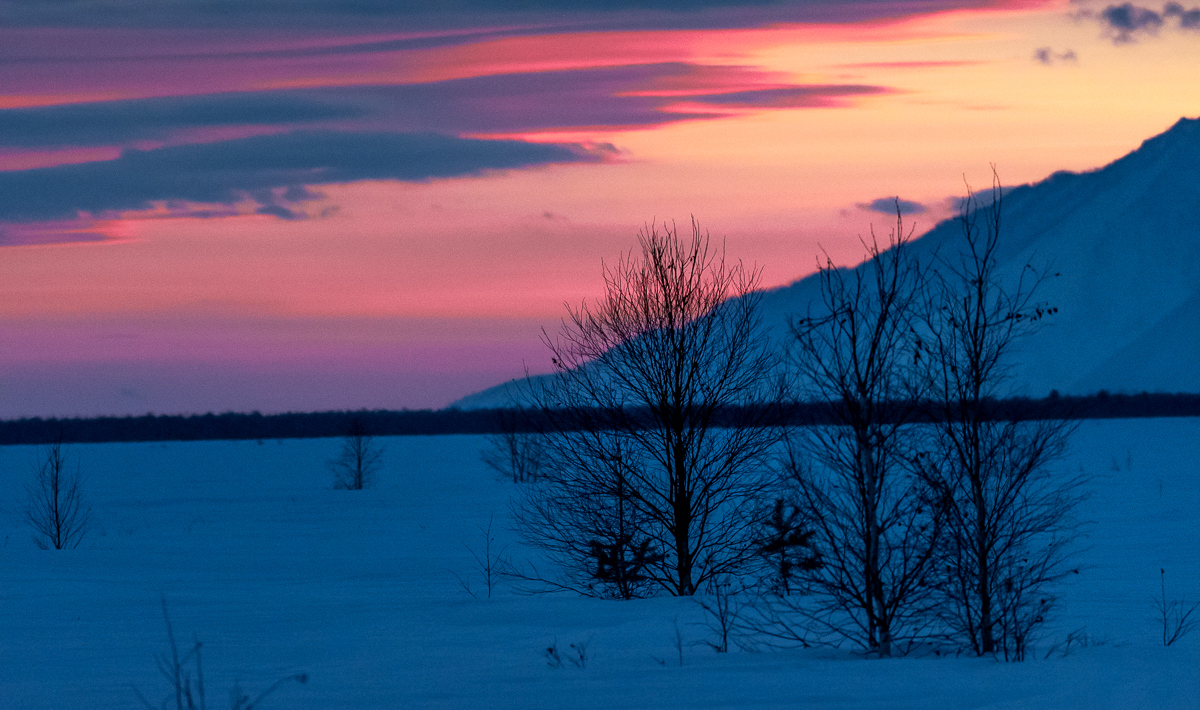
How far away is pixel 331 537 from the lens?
29.9m

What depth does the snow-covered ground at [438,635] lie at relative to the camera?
9438 mm

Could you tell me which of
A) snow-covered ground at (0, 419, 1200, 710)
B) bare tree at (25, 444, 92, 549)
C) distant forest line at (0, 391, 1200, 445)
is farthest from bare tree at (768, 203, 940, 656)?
distant forest line at (0, 391, 1200, 445)

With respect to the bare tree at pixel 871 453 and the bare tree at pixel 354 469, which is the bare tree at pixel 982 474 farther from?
the bare tree at pixel 354 469

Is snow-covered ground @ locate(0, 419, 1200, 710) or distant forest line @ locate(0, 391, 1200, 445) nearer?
snow-covered ground @ locate(0, 419, 1200, 710)

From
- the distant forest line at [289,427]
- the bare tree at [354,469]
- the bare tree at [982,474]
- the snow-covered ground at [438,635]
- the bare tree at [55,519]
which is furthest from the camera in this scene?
the distant forest line at [289,427]

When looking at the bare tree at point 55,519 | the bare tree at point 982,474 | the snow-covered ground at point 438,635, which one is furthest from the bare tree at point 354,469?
the bare tree at point 982,474

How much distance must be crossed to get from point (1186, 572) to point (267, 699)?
15594 millimetres

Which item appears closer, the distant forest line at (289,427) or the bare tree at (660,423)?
the bare tree at (660,423)

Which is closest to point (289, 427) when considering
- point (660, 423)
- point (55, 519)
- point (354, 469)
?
point (354, 469)

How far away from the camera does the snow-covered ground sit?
9438 millimetres

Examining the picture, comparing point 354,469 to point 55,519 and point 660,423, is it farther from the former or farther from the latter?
point 660,423

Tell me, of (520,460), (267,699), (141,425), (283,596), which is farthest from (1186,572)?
(141,425)

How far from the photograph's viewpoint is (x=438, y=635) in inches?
523

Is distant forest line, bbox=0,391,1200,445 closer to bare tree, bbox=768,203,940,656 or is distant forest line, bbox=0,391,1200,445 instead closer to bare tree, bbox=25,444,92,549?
bare tree, bbox=25,444,92,549
